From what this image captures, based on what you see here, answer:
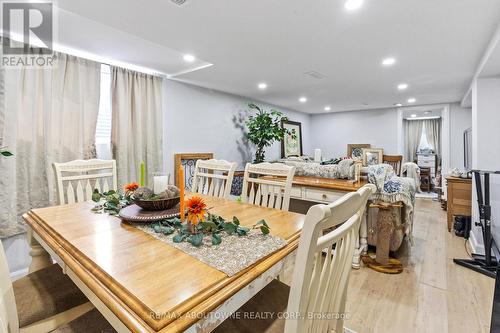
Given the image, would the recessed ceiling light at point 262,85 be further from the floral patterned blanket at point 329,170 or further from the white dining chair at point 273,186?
the white dining chair at point 273,186

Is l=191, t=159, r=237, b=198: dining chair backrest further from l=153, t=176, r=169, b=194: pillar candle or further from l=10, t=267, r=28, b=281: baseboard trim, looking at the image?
l=10, t=267, r=28, b=281: baseboard trim

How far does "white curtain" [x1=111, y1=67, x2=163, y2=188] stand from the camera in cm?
286

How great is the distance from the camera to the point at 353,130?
641 cm

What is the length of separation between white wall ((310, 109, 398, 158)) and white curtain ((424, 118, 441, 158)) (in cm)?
298

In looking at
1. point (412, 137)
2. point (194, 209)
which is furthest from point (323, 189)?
point (412, 137)

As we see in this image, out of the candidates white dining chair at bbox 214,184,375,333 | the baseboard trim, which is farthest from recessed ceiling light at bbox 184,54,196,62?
the baseboard trim

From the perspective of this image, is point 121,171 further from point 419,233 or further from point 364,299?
point 419,233

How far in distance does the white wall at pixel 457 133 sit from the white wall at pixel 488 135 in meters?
Answer: 2.71

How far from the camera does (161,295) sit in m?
0.66

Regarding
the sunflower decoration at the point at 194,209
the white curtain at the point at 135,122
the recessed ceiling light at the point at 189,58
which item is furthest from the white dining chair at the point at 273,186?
the white curtain at the point at 135,122

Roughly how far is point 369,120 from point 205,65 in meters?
4.87

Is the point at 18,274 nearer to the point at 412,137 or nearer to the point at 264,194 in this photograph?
the point at 264,194

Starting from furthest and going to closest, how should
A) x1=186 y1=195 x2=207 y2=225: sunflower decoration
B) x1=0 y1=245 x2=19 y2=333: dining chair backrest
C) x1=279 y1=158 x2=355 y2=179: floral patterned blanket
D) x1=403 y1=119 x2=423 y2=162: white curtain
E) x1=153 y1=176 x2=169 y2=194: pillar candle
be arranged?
x1=403 y1=119 x2=423 y2=162: white curtain → x1=279 y1=158 x2=355 y2=179: floral patterned blanket → x1=153 y1=176 x2=169 y2=194: pillar candle → x1=186 y1=195 x2=207 y2=225: sunflower decoration → x1=0 y1=245 x2=19 y2=333: dining chair backrest

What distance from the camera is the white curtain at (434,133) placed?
7582 millimetres
